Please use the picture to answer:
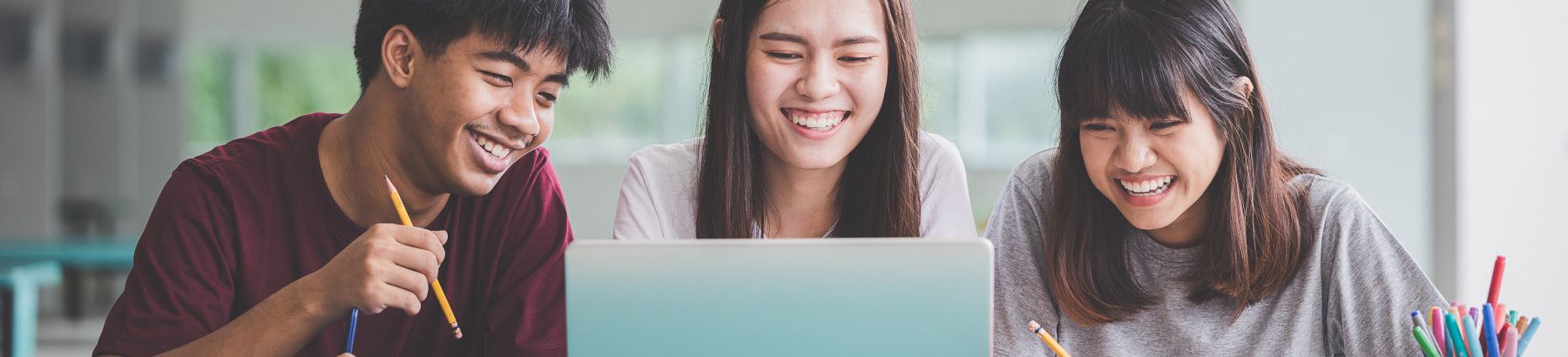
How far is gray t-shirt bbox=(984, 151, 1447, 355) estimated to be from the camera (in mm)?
1149

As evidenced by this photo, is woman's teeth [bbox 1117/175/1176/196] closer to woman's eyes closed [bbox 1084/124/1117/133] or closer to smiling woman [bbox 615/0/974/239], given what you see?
woman's eyes closed [bbox 1084/124/1117/133]

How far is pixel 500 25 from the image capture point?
3.88 ft

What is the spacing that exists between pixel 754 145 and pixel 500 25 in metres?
0.41

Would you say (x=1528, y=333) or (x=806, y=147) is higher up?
(x=806, y=147)

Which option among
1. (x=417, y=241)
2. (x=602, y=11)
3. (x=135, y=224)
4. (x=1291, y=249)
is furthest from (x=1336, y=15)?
(x=135, y=224)

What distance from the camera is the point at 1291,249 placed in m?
1.23

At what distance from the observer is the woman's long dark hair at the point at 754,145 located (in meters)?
1.41

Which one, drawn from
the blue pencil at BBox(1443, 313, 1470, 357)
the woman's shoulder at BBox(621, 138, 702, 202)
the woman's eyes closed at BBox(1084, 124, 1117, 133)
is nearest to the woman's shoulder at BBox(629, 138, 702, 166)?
the woman's shoulder at BBox(621, 138, 702, 202)

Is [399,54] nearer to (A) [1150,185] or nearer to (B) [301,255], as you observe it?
(B) [301,255]

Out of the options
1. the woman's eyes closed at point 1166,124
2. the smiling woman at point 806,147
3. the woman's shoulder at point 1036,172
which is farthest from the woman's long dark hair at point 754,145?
the woman's eyes closed at point 1166,124

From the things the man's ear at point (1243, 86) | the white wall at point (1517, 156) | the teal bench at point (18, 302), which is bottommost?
the teal bench at point (18, 302)

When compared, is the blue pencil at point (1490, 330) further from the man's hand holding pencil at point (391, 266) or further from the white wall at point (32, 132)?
the white wall at point (32, 132)

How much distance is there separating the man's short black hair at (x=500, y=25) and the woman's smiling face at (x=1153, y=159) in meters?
0.54

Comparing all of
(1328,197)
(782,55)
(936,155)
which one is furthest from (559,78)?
(1328,197)
